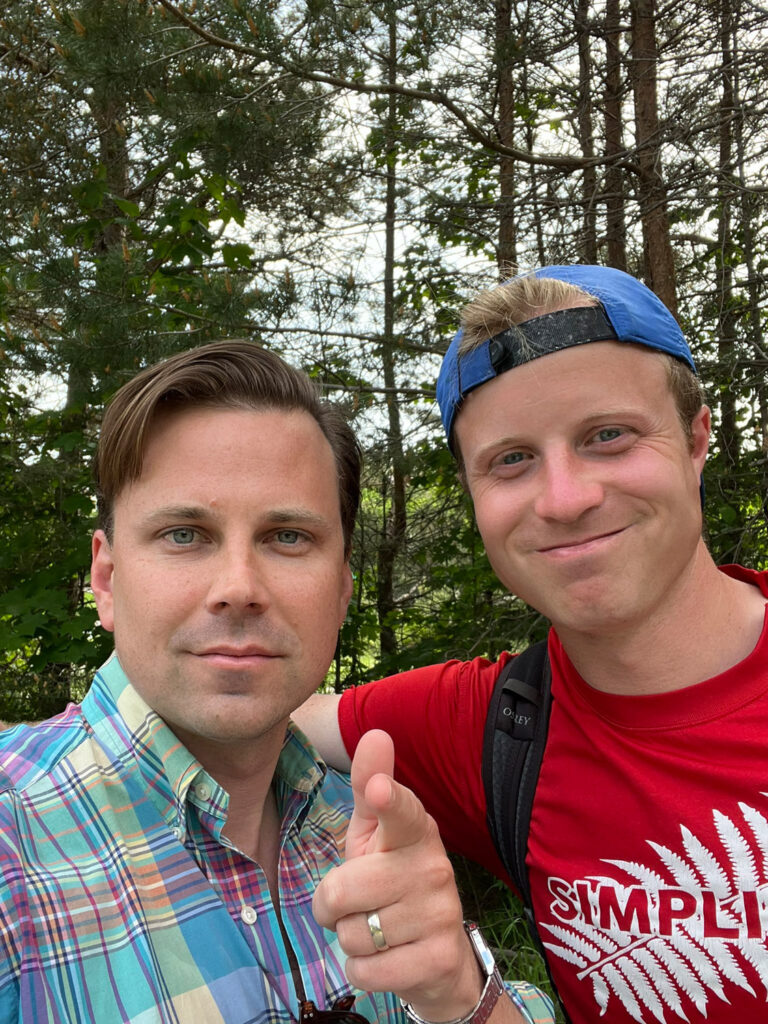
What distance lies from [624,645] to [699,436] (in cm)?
57

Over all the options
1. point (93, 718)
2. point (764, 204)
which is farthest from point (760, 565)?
point (93, 718)

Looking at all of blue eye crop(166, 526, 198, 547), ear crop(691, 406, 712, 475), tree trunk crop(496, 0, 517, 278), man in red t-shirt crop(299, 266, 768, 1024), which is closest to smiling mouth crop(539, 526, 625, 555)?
man in red t-shirt crop(299, 266, 768, 1024)

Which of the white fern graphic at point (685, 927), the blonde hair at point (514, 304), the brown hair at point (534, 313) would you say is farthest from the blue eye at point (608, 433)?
the white fern graphic at point (685, 927)

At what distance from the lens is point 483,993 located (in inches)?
49.0

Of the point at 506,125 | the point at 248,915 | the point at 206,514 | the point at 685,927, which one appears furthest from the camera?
the point at 506,125

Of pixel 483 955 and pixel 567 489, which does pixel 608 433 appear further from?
pixel 483 955

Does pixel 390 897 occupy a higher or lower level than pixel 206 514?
lower

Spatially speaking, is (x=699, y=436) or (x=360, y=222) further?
(x=360, y=222)

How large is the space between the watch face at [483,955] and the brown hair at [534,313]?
1.25 meters

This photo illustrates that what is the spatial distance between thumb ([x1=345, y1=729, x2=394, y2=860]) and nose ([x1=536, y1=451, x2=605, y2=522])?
2.75 ft

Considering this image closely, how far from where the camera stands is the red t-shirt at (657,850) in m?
1.64

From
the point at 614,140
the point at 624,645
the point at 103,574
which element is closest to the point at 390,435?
the point at 614,140

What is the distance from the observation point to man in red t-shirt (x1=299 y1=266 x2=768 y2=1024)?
1.67 m

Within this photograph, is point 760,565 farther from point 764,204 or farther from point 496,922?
point 496,922
